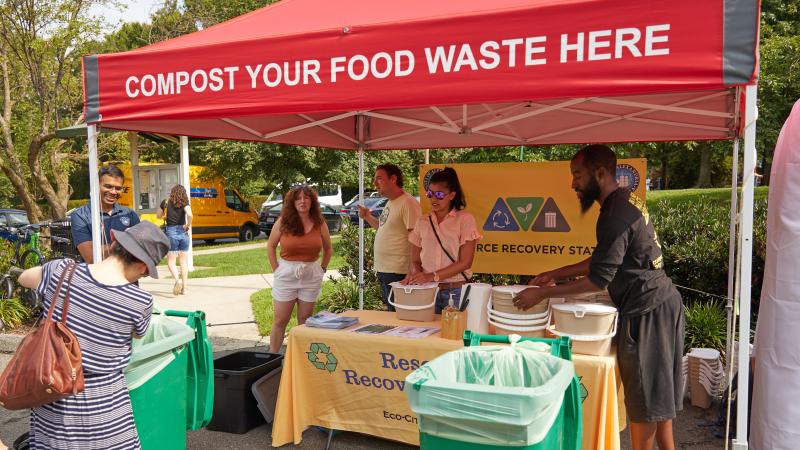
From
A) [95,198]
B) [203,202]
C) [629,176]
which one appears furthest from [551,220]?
[203,202]

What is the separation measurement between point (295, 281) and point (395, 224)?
0.95 m

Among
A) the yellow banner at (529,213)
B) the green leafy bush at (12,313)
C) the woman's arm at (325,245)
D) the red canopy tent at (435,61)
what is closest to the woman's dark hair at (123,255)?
the red canopy tent at (435,61)

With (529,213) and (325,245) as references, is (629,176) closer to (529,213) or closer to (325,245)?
(529,213)

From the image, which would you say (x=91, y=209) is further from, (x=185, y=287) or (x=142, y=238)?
(x=185, y=287)

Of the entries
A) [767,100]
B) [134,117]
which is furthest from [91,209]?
[767,100]

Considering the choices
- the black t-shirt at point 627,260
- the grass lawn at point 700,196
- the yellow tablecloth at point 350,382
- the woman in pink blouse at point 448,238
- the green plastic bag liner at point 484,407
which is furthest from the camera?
the grass lawn at point 700,196

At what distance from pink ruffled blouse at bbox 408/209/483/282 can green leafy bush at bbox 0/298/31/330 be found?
5.14 m

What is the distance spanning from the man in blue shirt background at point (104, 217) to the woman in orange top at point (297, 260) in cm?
122

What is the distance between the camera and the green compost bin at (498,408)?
1.99m

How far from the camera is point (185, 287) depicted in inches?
363

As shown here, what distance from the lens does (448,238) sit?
4223mm

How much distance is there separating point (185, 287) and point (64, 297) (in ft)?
23.8

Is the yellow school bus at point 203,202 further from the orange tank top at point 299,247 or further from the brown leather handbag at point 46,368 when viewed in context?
the brown leather handbag at point 46,368

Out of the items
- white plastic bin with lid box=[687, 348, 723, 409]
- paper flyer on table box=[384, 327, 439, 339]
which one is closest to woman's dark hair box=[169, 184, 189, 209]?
paper flyer on table box=[384, 327, 439, 339]
